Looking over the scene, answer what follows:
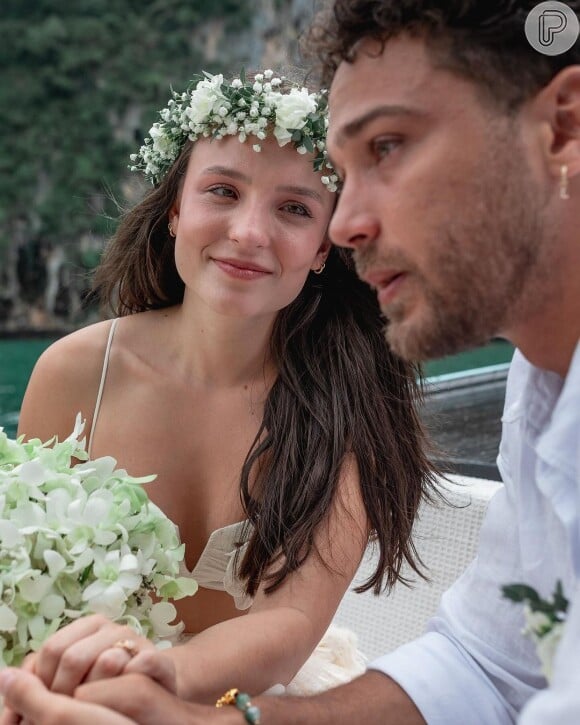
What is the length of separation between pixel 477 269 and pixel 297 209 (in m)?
1.13

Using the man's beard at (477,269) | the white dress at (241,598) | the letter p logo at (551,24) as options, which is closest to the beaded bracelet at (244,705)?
the man's beard at (477,269)

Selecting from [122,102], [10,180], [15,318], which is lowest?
[15,318]

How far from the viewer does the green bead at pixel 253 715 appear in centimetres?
155

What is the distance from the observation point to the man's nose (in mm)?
1481

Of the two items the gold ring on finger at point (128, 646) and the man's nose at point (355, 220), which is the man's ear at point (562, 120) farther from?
the gold ring on finger at point (128, 646)

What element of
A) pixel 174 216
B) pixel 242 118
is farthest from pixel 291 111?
pixel 174 216

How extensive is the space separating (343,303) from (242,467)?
0.54 meters

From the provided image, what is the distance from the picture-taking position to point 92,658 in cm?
143

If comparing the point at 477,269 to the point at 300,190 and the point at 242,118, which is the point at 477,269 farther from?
the point at 242,118

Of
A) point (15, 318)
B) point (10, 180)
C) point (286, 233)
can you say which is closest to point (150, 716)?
point (286, 233)

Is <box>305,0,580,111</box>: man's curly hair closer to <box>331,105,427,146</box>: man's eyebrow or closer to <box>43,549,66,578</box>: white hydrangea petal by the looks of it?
<box>331,105,427,146</box>: man's eyebrow

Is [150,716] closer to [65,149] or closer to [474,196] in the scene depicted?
[474,196]

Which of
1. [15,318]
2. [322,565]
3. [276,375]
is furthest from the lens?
[15,318]

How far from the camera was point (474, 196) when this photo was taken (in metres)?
1.39
